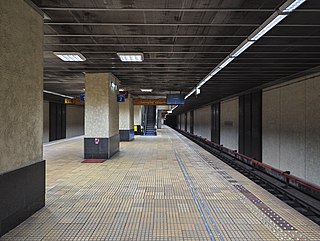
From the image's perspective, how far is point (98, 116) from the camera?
9.39 metres

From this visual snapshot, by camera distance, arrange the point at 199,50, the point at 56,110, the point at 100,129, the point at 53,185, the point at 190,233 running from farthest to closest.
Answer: the point at 56,110 → the point at 100,129 → the point at 199,50 → the point at 53,185 → the point at 190,233

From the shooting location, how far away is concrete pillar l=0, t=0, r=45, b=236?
3.20 meters

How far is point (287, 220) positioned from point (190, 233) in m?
1.57

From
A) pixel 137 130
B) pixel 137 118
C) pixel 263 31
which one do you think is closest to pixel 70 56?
pixel 263 31

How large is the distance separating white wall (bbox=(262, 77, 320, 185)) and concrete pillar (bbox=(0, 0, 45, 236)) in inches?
292

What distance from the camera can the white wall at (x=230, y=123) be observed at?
1547cm

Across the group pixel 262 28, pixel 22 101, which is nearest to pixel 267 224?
pixel 262 28

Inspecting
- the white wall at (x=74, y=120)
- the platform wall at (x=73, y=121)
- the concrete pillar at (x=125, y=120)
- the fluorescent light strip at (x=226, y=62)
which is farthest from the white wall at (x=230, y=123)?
the white wall at (x=74, y=120)

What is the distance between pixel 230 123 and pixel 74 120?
53.4ft

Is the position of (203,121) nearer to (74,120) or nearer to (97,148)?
(74,120)

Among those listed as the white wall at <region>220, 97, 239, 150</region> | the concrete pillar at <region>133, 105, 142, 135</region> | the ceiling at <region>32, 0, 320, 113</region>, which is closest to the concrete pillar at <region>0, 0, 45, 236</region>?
the ceiling at <region>32, 0, 320, 113</region>

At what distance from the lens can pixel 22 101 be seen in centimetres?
363

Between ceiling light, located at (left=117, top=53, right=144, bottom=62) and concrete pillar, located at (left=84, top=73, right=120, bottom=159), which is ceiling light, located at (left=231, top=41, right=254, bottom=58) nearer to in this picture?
ceiling light, located at (left=117, top=53, right=144, bottom=62)

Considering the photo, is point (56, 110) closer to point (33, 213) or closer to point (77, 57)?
point (77, 57)
